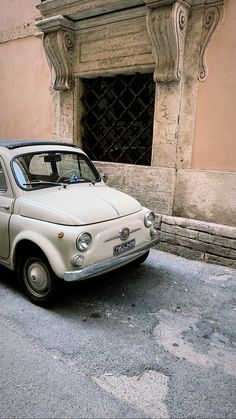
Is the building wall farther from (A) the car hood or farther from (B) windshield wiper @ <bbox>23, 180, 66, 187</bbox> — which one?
(A) the car hood

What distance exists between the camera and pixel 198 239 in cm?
473

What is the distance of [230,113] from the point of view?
4.41m

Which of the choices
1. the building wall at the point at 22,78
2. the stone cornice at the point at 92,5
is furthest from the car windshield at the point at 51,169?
the building wall at the point at 22,78

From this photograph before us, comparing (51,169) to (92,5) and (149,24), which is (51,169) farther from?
(92,5)

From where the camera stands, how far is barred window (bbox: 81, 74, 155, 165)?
5.42 metres

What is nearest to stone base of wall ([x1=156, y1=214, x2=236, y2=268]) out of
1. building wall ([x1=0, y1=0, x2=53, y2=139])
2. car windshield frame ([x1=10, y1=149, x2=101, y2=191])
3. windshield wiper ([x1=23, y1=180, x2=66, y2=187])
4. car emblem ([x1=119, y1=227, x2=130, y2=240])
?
car windshield frame ([x1=10, y1=149, x2=101, y2=191])

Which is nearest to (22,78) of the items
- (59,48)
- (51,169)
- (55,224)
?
→ (59,48)

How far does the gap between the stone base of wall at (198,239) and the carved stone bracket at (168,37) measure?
2.20 m

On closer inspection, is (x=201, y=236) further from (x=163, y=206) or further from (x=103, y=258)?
(x=103, y=258)

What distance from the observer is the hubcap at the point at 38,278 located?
3.25m

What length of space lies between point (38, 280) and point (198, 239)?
2494mm

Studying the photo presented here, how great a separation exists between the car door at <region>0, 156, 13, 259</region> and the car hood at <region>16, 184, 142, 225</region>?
167mm

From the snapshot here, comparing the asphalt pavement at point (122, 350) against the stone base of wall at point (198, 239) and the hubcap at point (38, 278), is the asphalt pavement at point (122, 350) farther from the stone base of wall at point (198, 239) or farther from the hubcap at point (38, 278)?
the stone base of wall at point (198, 239)

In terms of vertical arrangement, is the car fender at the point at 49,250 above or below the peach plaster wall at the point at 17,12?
below
